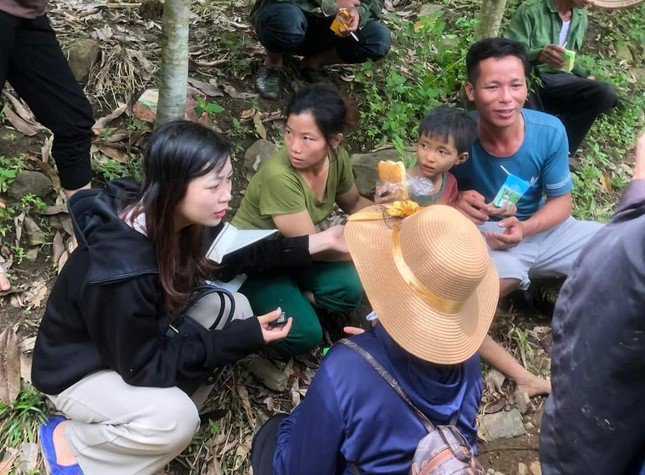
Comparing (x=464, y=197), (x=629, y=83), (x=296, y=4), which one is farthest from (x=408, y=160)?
(x=629, y=83)

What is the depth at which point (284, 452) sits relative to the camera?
6.68 ft

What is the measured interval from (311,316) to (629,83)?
593 cm

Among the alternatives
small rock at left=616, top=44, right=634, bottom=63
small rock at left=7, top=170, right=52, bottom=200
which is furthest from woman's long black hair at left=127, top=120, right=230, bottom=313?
small rock at left=616, top=44, right=634, bottom=63

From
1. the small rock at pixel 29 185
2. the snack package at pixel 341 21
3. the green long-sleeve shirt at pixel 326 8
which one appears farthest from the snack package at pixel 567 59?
the small rock at pixel 29 185

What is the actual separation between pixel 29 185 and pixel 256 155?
5.12 ft

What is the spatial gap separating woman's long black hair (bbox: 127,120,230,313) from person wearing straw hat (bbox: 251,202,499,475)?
813mm

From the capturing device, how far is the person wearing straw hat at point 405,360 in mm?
1692

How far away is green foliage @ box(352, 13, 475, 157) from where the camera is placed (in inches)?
196

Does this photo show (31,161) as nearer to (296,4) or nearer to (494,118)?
(296,4)

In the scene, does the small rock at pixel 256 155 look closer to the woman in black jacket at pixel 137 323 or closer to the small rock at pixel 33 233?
the small rock at pixel 33 233

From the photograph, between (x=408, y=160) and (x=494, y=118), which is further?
(x=408, y=160)

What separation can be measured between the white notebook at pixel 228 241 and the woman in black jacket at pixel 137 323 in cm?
20

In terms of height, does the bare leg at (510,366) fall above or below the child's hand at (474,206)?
below

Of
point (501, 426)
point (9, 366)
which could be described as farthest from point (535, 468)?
point (9, 366)
